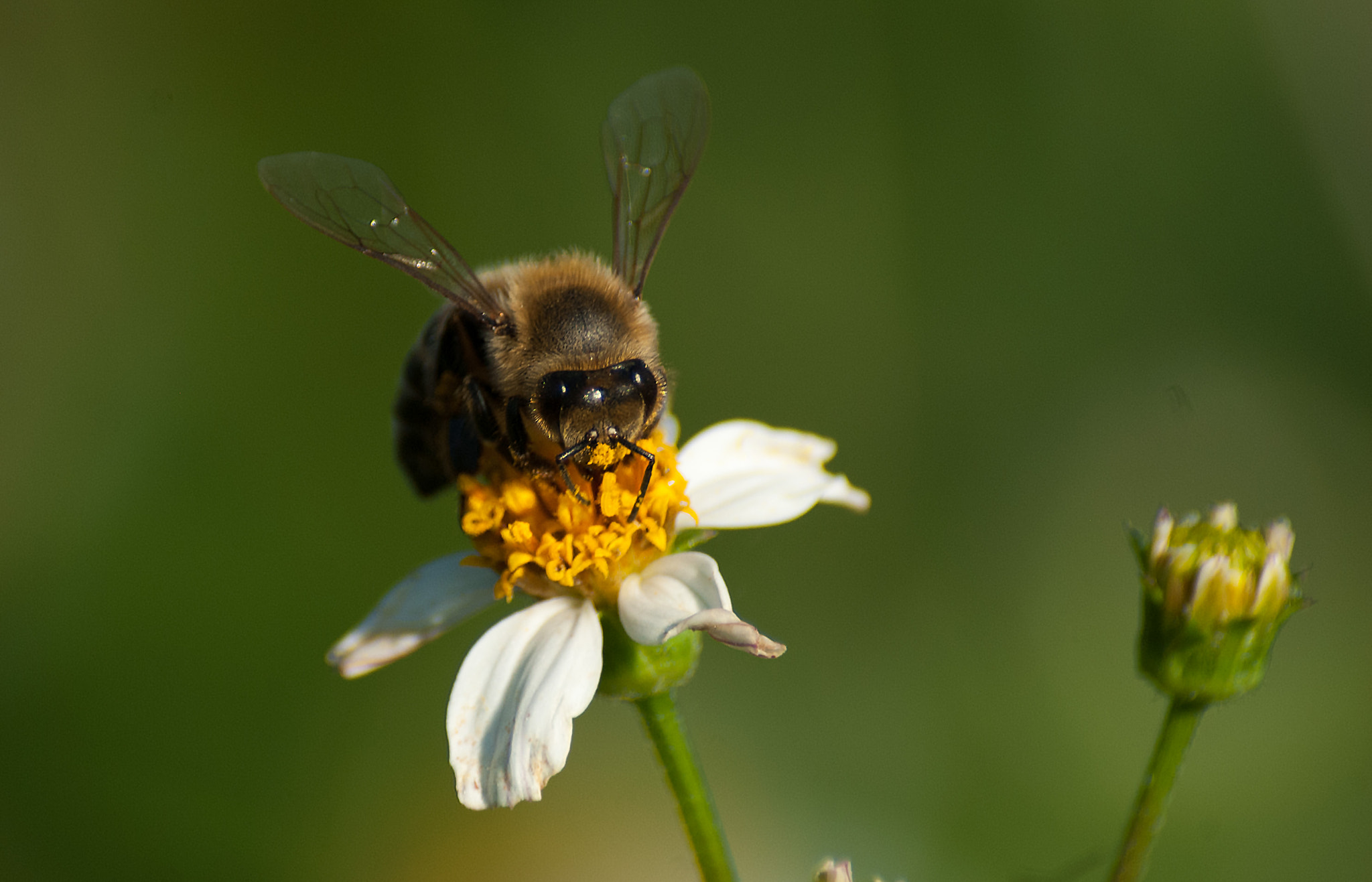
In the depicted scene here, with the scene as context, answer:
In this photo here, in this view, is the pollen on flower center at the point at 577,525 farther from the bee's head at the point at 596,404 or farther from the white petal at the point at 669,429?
the white petal at the point at 669,429

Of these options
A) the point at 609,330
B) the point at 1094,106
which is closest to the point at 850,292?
the point at 1094,106

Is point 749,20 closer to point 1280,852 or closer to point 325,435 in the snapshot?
point 325,435

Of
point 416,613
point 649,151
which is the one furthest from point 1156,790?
point 649,151

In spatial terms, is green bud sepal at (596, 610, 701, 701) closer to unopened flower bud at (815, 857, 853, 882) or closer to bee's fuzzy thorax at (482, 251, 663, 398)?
unopened flower bud at (815, 857, 853, 882)

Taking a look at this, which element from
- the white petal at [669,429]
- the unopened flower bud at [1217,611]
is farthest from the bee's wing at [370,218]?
the unopened flower bud at [1217,611]

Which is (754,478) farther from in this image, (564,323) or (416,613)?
(416,613)
